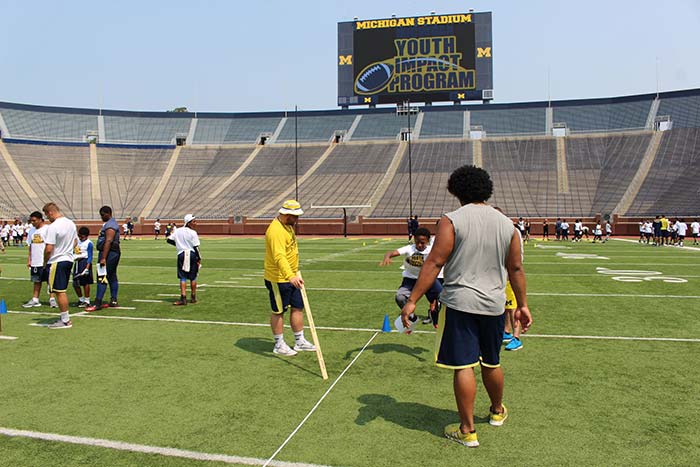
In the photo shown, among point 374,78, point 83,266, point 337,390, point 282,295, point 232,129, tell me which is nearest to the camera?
point 337,390

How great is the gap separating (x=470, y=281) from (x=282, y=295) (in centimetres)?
317

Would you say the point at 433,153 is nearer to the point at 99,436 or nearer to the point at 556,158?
the point at 556,158

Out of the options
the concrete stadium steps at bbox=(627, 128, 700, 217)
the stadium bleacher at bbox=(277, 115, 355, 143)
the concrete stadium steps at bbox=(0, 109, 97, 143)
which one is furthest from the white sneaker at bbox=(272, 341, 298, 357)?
the concrete stadium steps at bbox=(0, 109, 97, 143)

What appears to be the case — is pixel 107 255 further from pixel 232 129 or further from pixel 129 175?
pixel 232 129

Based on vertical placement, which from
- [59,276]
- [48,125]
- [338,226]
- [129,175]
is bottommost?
[338,226]

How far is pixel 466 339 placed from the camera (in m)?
4.12

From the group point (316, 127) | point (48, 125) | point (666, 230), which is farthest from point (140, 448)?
point (48, 125)

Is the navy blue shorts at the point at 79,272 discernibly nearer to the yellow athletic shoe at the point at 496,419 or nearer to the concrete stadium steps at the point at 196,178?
the yellow athletic shoe at the point at 496,419

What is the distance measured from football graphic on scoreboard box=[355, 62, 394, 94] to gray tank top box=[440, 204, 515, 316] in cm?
5257

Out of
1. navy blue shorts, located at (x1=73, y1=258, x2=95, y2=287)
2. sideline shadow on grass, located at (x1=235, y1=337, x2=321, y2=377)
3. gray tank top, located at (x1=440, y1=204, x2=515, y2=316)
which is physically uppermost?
gray tank top, located at (x1=440, y1=204, x2=515, y2=316)

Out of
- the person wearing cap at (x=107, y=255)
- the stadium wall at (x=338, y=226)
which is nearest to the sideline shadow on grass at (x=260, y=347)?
the person wearing cap at (x=107, y=255)

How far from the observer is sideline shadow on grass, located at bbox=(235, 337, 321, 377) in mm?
6653

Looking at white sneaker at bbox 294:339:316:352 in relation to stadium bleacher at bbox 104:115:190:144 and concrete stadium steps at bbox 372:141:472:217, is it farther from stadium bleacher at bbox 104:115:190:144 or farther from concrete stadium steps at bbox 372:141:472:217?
stadium bleacher at bbox 104:115:190:144

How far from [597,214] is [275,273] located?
133ft
